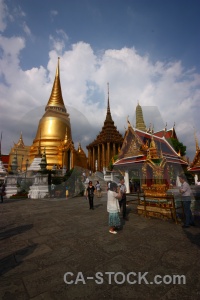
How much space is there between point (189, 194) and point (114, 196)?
2.92 m

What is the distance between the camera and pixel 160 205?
7.07 meters

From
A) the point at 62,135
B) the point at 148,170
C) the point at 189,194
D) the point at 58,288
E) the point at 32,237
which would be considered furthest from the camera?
the point at 62,135

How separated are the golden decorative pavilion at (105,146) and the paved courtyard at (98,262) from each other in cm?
3574

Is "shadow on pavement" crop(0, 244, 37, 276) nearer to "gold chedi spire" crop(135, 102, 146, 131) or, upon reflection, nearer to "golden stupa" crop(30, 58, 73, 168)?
"golden stupa" crop(30, 58, 73, 168)

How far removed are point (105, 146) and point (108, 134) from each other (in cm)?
347

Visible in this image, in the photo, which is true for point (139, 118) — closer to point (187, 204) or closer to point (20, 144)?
point (20, 144)

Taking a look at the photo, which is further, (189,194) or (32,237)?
(189,194)

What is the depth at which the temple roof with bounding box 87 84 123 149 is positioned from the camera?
141 feet

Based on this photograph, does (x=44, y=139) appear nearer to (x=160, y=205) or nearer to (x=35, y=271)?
(x=160, y=205)

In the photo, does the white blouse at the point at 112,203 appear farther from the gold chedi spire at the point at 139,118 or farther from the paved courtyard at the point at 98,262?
the gold chedi spire at the point at 139,118

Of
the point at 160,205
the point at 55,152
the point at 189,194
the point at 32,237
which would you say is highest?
the point at 55,152

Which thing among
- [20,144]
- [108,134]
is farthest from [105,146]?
[20,144]

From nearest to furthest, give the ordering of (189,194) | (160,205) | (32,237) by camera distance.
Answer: (32,237) → (189,194) → (160,205)

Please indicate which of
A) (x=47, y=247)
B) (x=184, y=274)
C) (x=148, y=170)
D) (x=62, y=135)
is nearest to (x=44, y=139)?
(x=62, y=135)
